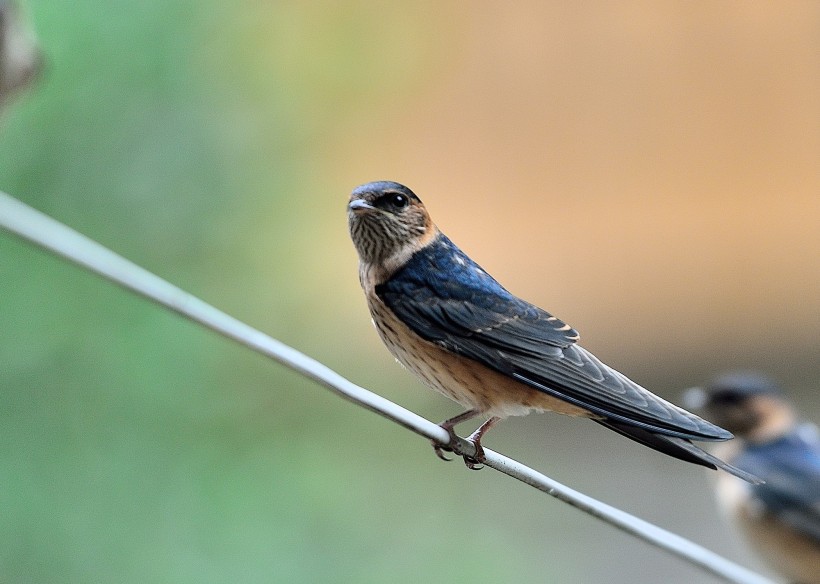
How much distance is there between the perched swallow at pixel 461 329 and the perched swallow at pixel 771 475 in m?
1.82

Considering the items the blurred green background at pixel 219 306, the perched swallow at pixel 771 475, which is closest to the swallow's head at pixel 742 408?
the perched swallow at pixel 771 475

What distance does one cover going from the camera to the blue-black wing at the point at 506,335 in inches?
47.5

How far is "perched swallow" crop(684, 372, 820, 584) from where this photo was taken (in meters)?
3.09

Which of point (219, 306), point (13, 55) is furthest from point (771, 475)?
point (13, 55)

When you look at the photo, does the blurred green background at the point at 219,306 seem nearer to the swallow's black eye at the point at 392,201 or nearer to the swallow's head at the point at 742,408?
the swallow's head at the point at 742,408

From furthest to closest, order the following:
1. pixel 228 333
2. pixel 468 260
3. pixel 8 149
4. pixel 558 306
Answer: pixel 558 306, pixel 8 149, pixel 468 260, pixel 228 333

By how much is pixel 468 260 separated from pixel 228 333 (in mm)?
555

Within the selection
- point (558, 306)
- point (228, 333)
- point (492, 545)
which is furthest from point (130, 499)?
point (558, 306)

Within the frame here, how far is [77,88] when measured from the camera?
248cm

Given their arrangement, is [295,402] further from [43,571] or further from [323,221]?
[43,571]

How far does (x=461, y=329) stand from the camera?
1388 millimetres

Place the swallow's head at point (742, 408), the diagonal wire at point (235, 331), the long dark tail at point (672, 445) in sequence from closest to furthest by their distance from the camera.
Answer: the diagonal wire at point (235, 331)
the long dark tail at point (672, 445)
the swallow's head at point (742, 408)

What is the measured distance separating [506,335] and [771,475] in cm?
206

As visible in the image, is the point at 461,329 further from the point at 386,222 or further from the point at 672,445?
the point at 672,445
